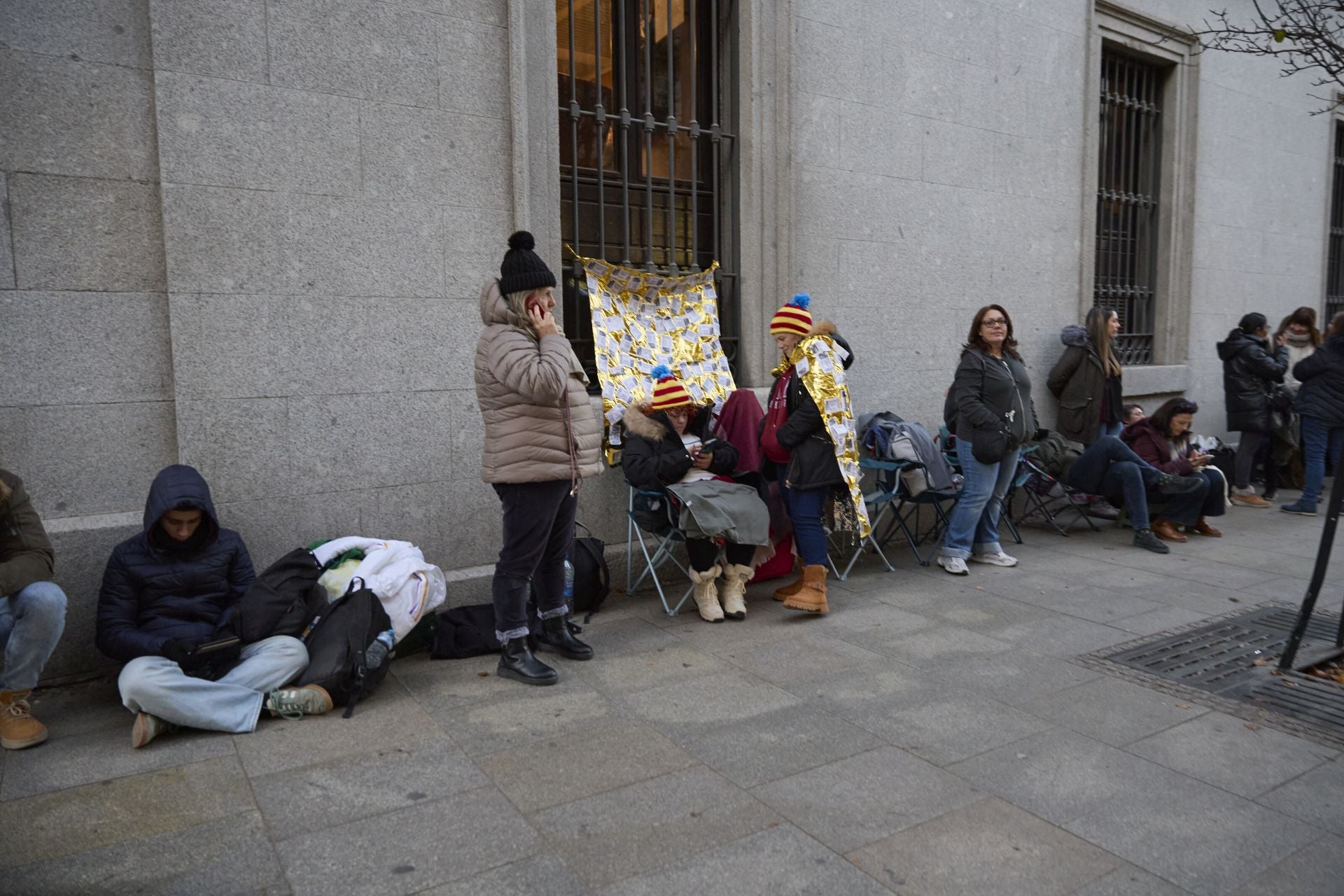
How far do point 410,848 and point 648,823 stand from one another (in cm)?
75

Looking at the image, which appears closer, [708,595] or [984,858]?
[984,858]

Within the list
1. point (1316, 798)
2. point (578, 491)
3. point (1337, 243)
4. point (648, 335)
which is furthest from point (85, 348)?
point (1337, 243)

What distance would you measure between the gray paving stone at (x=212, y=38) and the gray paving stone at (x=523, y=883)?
13.1ft

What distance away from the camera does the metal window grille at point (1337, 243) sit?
12562 mm

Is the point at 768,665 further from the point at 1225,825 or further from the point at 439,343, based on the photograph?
the point at 439,343

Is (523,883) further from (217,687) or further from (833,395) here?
(833,395)

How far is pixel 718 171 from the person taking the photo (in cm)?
688

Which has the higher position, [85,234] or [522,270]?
[85,234]

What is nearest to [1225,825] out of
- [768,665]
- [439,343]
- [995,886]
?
[995,886]

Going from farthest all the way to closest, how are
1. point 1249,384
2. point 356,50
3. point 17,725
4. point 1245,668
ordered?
1. point 1249,384
2. point 356,50
3. point 1245,668
4. point 17,725

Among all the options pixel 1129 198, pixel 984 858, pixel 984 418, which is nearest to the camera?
pixel 984 858

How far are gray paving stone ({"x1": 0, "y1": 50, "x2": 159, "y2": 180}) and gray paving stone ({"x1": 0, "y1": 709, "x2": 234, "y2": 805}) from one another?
2.56 m

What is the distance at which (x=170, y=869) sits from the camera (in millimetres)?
2893

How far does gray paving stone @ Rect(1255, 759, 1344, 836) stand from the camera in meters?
3.23
